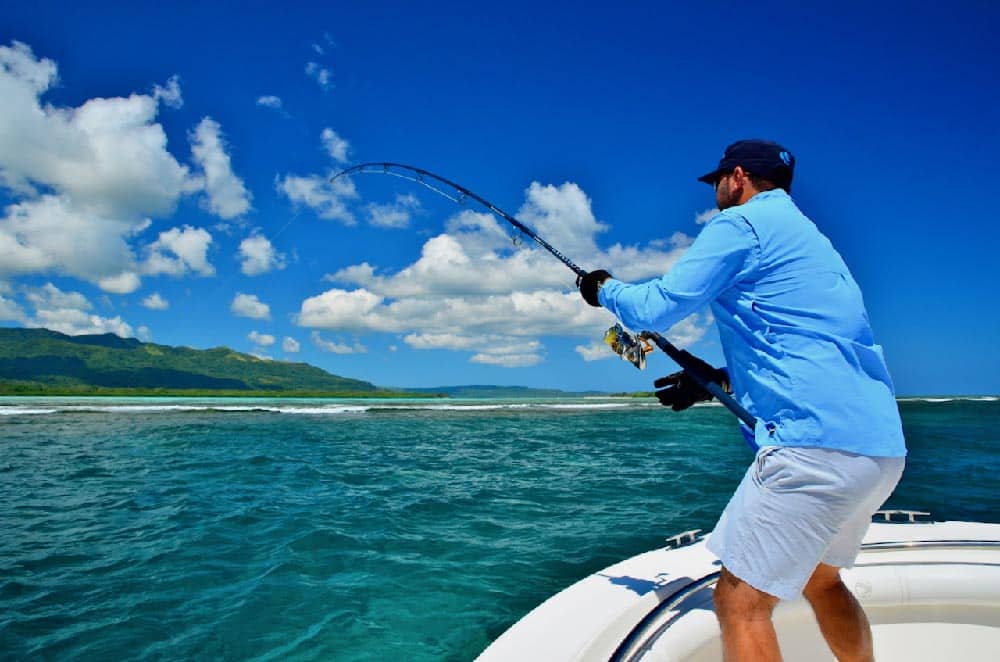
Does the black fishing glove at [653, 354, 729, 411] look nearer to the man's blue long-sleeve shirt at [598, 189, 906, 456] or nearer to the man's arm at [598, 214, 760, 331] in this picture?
the man's blue long-sleeve shirt at [598, 189, 906, 456]

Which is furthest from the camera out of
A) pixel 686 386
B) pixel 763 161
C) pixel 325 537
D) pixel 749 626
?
pixel 325 537

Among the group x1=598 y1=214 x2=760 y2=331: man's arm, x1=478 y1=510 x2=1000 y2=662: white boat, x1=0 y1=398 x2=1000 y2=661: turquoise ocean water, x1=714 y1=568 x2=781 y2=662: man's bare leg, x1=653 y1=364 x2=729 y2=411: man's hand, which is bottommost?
x1=0 y1=398 x2=1000 y2=661: turquoise ocean water

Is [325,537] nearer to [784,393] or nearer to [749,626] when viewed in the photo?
[749,626]

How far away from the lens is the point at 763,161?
2.22 meters

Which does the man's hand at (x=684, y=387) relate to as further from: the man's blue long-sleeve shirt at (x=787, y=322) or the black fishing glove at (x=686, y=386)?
the man's blue long-sleeve shirt at (x=787, y=322)

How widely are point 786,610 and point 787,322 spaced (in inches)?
62.2

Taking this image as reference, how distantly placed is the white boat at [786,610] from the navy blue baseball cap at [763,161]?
1.89 m

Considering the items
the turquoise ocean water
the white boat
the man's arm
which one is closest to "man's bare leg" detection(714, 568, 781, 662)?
the white boat

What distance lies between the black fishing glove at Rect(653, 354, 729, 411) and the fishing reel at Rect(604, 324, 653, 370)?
186 mm

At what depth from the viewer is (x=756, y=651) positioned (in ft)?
6.31

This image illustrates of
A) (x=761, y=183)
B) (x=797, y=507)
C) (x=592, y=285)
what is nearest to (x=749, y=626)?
(x=797, y=507)

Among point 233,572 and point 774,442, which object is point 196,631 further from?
point 774,442

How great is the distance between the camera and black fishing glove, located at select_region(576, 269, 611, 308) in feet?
8.65

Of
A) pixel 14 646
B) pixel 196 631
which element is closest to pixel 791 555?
pixel 196 631
